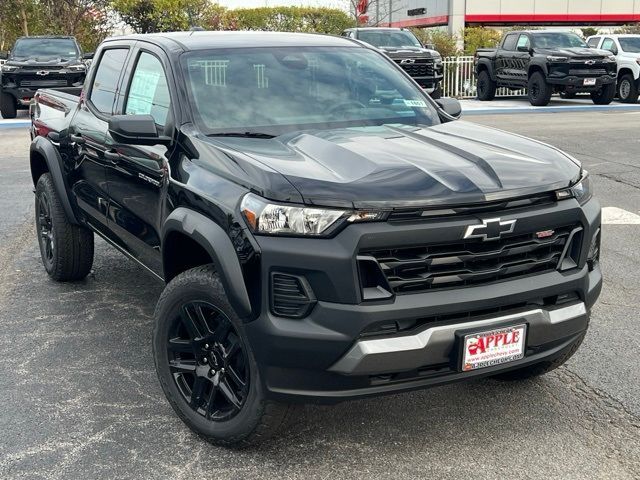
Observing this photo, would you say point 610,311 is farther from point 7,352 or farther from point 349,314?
point 7,352

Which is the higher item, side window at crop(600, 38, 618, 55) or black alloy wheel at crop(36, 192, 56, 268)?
side window at crop(600, 38, 618, 55)

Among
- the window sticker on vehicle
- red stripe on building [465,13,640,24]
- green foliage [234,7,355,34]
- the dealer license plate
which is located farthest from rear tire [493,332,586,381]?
red stripe on building [465,13,640,24]

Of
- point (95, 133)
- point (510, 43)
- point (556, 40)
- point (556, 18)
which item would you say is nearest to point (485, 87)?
point (510, 43)

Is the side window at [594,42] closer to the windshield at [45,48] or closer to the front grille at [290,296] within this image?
the windshield at [45,48]

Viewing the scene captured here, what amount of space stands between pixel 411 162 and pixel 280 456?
132cm

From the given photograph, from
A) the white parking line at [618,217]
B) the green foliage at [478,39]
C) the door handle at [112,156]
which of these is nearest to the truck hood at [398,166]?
the door handle at [112,156]

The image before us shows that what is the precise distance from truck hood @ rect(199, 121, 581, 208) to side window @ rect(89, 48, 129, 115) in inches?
60.4

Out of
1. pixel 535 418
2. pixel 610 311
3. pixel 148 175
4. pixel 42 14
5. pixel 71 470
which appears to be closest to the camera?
pixel 71 470

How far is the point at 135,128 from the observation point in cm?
379

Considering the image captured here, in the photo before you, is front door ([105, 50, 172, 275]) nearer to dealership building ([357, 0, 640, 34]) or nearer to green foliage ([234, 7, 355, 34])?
green foliage ([234, 7, 355, 34])

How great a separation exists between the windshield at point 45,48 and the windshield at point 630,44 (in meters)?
13.7

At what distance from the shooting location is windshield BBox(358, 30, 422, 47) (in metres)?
20.1

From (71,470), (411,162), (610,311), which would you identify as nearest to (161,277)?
(71,470)

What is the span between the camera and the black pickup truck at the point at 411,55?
19.5 metres
